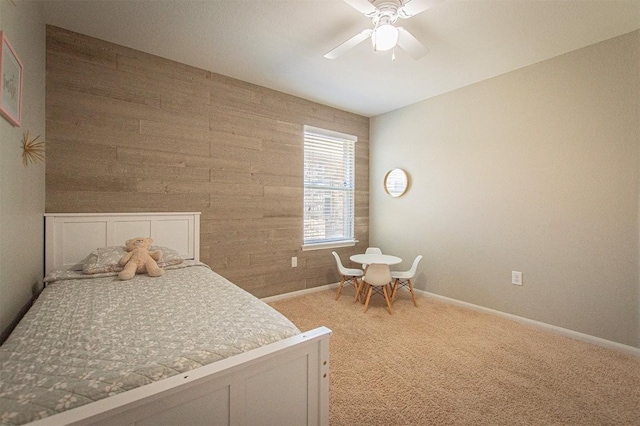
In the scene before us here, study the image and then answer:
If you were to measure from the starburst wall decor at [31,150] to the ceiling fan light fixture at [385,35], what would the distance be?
7.14 ft

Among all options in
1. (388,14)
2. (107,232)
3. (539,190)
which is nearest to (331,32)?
(388,14)

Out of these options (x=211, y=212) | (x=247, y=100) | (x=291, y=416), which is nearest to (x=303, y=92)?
(x=247, y=100)

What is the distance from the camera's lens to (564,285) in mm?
2496

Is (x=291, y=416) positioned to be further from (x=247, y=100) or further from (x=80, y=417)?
(x=247, y=100)

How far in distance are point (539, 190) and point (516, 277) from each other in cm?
84

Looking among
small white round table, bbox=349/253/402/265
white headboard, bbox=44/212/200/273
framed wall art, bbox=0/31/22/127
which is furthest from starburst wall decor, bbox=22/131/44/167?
small white round table, bbox=349/253/402/265

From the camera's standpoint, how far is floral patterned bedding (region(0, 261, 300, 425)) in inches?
32.2

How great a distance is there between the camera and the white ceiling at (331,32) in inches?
75.9

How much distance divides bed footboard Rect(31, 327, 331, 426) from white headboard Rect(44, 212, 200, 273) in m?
1.96

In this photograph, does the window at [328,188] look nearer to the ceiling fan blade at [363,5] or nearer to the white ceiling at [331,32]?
the white ceiling at [331,32]

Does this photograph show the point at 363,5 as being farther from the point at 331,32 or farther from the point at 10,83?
the point at 10,83

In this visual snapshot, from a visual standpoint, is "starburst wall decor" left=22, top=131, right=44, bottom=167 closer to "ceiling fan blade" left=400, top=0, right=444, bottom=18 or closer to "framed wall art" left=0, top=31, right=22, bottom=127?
"framed wall art" left=0, top=31, right=22, bottom=127

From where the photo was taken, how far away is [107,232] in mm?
2379

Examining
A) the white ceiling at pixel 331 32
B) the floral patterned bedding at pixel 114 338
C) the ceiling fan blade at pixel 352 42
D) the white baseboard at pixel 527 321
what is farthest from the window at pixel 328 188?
the floral patterned bedding at pixel 114 338
